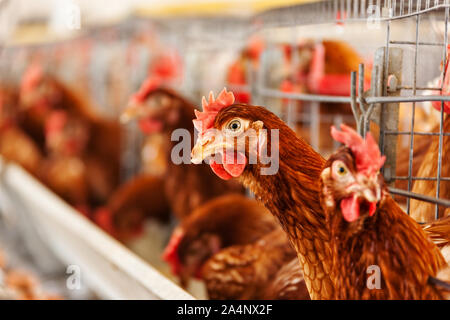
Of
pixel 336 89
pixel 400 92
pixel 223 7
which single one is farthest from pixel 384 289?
pixel 223 7

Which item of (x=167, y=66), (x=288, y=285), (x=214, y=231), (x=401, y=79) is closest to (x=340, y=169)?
(x=401, y=79)

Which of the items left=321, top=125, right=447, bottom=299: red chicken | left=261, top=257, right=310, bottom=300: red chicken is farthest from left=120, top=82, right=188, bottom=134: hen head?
left=321, top=125, right=447, bottom=299: red chicken

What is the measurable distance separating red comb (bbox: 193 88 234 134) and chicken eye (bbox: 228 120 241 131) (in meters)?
0.03

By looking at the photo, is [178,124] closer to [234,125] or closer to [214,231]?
[214,231]

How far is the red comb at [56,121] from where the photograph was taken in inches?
85.1

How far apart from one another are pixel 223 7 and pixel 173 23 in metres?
0.27

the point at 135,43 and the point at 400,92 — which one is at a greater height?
→ the point at 135,43

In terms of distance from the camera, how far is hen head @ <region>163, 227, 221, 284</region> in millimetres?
1223

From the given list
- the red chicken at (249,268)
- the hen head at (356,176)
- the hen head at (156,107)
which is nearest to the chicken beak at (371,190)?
the hen head at (356,176)

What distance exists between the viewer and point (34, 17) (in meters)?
2.90

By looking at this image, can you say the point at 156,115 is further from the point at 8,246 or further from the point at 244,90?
the point at 8,246

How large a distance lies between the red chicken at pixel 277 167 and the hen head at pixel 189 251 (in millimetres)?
565

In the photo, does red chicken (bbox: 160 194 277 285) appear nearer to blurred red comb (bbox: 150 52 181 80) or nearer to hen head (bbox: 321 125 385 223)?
hen head (bbox: 321 125 385 223)

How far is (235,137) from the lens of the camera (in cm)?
64
